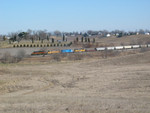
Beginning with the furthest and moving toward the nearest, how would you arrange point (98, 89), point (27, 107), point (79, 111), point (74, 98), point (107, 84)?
1. point (107, 84)
2. point (98, 89)
3. point (74, 98)
4. point (27, 107)
5. point (79, 111)

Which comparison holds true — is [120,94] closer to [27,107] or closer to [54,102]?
[54,102]

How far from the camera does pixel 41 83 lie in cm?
3469

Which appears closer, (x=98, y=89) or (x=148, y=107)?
(x=148, y=107)

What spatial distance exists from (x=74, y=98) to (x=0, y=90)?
9.54m

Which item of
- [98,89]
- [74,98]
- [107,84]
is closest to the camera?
[74,98]

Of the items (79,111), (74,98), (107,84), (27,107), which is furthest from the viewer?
(107,84)

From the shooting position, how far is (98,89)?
29.3 metres

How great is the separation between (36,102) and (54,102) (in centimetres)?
146

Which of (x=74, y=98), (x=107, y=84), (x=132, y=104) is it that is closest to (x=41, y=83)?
(x=107, y=84)

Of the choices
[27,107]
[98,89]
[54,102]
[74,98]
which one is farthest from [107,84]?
[27,107]

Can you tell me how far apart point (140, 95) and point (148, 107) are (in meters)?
5.23

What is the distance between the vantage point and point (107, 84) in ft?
107

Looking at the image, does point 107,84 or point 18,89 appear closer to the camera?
point 18,89

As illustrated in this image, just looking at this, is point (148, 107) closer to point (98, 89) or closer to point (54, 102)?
point (54, 102)
